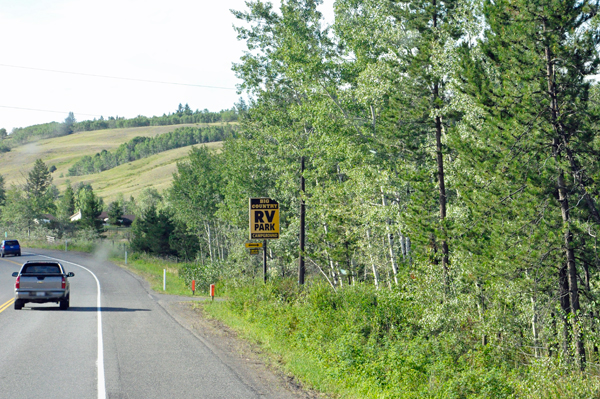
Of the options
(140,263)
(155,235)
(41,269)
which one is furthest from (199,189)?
(41,269)

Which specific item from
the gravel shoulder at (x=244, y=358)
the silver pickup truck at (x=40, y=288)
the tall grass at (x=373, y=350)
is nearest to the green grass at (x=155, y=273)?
the silver pickup truck at (x=40, y=288)

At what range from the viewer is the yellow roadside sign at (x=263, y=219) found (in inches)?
827

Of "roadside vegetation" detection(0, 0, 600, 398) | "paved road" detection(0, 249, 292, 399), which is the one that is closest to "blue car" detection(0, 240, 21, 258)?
"paved road" detection(0, 249, 292, 399)

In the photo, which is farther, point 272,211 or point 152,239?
point 152,239

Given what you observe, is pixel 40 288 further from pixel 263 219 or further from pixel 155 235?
pixel 155 235

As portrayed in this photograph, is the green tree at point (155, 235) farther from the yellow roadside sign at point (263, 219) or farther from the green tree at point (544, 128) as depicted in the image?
the green tree at point (544, 128)

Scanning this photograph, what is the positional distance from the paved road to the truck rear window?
1403 millimetres

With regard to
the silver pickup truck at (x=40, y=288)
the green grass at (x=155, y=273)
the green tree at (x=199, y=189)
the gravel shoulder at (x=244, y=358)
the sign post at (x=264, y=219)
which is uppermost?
the green tree at (x=199, y=189)

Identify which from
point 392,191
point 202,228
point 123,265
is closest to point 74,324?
point 392,191

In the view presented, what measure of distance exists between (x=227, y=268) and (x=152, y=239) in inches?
1261

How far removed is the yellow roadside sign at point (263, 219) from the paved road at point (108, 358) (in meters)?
4.80

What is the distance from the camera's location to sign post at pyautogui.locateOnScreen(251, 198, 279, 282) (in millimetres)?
21000

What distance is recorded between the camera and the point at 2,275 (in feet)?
113

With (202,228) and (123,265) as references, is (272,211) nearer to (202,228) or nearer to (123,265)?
(123,265)
